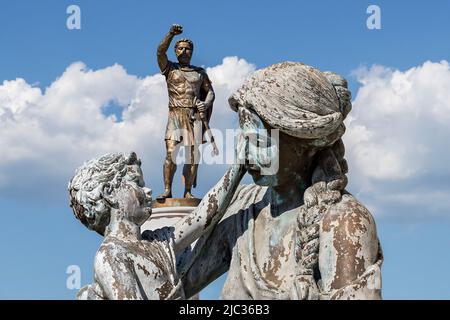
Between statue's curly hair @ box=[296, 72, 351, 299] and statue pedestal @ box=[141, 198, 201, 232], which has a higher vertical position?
statue's curly hair @ box=[296, 72, 351, 299]

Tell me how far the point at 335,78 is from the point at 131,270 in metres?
1.37

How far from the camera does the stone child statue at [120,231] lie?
491 cm

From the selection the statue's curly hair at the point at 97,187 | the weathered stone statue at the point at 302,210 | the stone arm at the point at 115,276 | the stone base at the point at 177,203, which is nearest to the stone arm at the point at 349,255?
the weathered stone statue at the point at 302,210

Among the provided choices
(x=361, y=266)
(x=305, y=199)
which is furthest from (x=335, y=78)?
(x=361, y=266)

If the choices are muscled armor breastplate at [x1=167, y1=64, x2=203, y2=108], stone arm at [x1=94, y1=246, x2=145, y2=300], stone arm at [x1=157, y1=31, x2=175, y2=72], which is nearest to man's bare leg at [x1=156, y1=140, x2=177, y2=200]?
muscled armor breastplate at [x1=167, y1=64, x2=203, y2=108]

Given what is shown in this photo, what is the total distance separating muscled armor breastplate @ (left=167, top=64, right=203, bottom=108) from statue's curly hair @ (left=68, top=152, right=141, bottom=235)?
52.9 feet

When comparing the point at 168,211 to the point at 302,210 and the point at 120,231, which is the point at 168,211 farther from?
the point at 120,231

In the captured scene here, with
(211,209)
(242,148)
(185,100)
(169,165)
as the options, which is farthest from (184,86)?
(242,148)

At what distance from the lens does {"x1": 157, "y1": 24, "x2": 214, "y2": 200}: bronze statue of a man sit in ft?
69.6

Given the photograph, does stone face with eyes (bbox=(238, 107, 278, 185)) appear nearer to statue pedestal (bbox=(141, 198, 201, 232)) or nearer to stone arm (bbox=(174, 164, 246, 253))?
stone arm (bbox=(174, 164, 246, 253))

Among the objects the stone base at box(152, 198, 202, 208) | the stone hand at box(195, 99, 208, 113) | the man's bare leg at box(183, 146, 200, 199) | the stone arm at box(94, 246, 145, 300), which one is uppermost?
the stone arm at box(94, 246, 145, 300)
